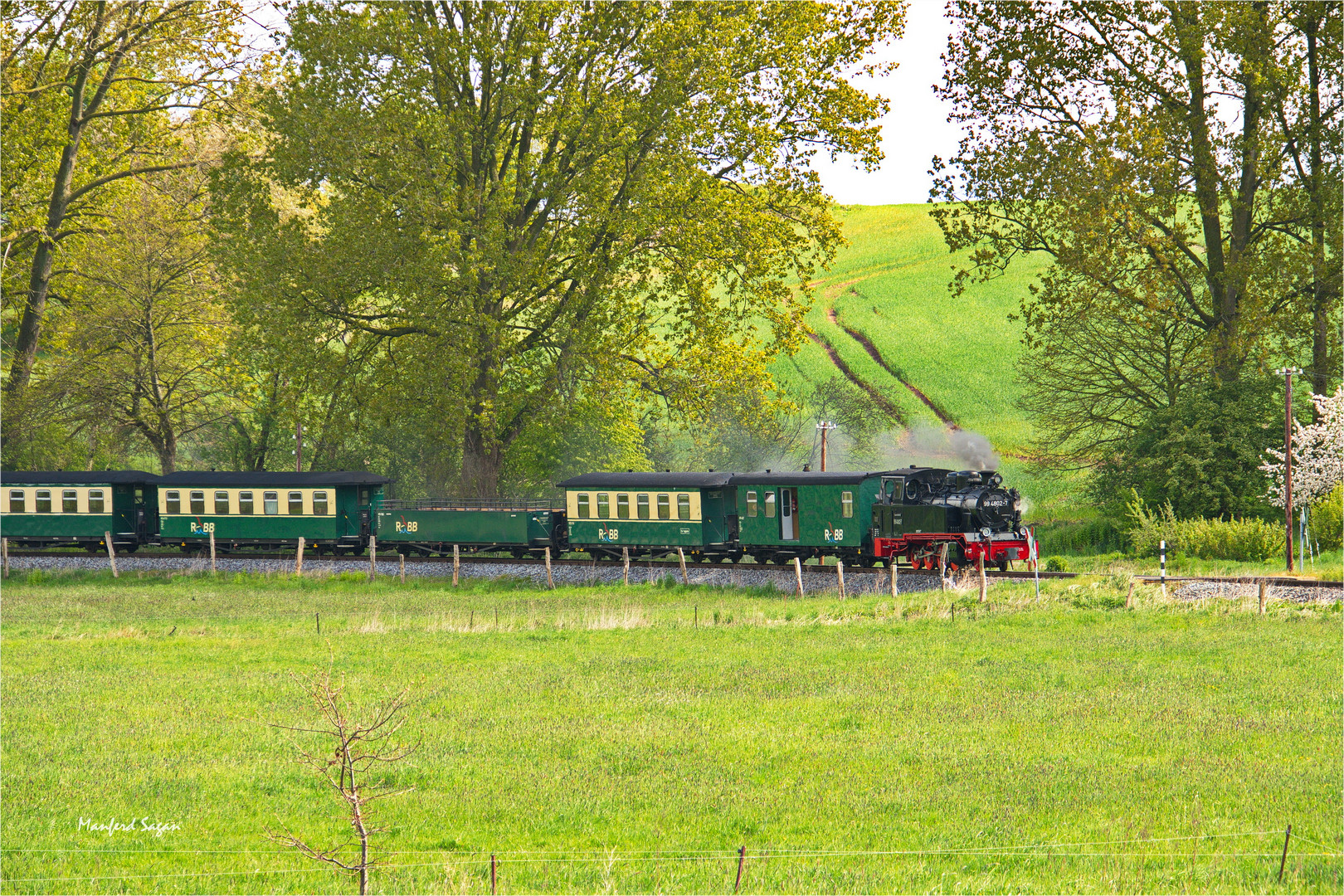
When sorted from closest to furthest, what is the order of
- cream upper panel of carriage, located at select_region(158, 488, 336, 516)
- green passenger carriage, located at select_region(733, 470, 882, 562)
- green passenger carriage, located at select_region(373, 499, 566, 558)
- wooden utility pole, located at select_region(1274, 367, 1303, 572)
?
1. wooden utility pole, located at select_region(1274, 367, 1303, 572)
2. green passenger carriage, located at select_region(733, 470, 882, 562)
3. green passenger carriage, located at select_region(373, 499, 566, 558)
4. cream upper panel of carriage, located at select_region(158, 488, 336, 516)

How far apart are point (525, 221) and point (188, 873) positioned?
3008cm

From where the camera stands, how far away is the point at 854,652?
19328 millimetres

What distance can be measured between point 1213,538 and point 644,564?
1657cm

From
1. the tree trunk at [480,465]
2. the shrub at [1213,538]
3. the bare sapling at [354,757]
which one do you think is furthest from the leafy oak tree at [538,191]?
the bare sapling at [354,757]

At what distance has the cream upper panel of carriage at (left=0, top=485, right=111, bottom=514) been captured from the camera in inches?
1491

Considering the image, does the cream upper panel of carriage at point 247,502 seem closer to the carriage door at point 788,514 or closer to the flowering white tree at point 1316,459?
the carriage door at point 788,514

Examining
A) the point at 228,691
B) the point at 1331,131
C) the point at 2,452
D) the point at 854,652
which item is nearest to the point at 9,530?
the point at 2,452

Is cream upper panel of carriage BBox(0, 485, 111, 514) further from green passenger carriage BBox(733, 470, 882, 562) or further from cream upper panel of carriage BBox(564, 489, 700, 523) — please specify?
green passenger carriage BBox(733, 470, 882, 562)

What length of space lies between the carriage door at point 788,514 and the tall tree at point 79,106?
25.1m

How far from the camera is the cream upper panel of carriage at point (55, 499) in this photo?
37.9m

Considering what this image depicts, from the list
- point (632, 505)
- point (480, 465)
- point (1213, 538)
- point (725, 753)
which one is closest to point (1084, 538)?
point (1213, 538)

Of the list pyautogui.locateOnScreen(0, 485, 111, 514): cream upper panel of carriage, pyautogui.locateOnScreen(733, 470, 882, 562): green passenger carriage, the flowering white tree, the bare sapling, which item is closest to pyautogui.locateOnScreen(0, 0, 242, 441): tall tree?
pyautogui.locateOnScreen(0, 485, 111, 514): cream upper panel of carriage

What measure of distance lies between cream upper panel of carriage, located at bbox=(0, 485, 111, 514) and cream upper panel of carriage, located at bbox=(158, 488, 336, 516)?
2.15 m

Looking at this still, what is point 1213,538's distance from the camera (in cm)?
3284
